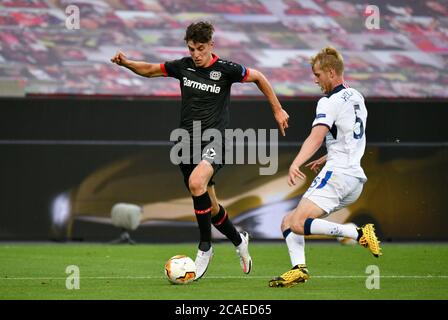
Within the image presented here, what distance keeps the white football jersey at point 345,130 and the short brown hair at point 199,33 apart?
1.46 meters

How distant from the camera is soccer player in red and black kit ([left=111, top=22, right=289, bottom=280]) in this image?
10305mm

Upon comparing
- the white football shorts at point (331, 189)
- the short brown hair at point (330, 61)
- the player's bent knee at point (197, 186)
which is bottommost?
the white football shorts at point (331, 189)

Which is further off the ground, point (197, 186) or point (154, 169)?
point (154, 169)

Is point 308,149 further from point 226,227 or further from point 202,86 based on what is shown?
point 226,227

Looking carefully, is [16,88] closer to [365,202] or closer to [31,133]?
[31,133]

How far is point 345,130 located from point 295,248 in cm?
116

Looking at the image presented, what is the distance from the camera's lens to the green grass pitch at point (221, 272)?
29.9 feet

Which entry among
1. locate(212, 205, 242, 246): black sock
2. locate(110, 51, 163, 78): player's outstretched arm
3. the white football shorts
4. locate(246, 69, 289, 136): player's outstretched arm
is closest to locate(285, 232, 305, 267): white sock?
the white football shorts

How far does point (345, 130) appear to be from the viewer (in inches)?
373

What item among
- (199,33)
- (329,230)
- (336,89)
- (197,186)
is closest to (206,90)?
(199,33)

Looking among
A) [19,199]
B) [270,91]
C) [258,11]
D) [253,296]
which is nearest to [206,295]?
[253,296]

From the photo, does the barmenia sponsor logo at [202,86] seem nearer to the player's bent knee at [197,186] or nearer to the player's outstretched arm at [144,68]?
the player's outstretched arm at [144,68]

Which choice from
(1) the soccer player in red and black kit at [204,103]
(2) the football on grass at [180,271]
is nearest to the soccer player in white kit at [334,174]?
(2) the football on grass at [180,271]

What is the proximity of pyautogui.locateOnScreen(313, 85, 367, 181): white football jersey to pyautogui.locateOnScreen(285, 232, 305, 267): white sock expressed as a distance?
68 centimetres
